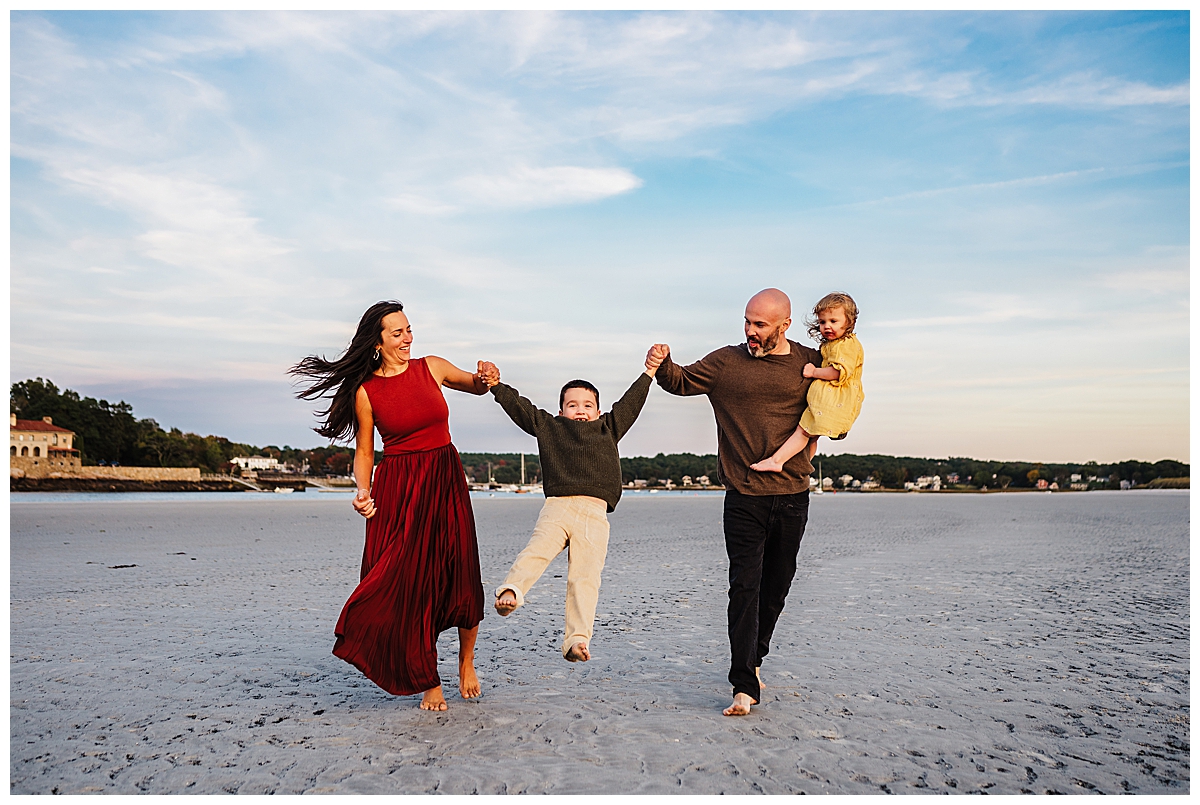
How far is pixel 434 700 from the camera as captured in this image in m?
4.93

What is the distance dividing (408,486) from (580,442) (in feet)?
3.14

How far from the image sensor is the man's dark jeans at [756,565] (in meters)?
4.85

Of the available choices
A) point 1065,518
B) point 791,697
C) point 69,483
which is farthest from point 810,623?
point 69,483

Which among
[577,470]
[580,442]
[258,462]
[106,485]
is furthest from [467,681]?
[258,462]

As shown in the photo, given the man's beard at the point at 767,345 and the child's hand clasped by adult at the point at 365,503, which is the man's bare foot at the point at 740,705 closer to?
the man's beard at the point at 767,345

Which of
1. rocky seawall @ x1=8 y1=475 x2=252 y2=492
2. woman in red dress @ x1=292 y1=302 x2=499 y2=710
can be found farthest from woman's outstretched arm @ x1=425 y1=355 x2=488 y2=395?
rocky seawall @ x1=8 y1=475 x2=252 y2=492

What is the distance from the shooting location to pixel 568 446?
5.07m

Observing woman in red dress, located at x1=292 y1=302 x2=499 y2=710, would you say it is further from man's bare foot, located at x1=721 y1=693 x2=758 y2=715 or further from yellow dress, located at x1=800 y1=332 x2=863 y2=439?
yellow dress, located at x1=800 y1=332 x2=863 y2=439

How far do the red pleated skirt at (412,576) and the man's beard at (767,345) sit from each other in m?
1.72

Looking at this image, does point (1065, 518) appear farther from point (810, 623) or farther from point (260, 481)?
point (260, 481)

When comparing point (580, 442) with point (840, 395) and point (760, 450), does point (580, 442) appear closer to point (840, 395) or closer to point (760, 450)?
point (760, 450)

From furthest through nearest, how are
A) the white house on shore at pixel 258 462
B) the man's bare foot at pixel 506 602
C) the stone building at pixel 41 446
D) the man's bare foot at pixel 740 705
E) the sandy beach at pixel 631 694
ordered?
the white house on shore at pixel 258 462
the stone building at pixel 41 446
the man's bare foot at pixel 740 705
the man's bare foot at pixel 506 602
the sandy beach at pixel 631 694

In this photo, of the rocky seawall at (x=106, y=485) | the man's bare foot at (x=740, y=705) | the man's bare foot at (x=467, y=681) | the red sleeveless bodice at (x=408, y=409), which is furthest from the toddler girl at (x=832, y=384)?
the rocky seawall at (x=106, y=485)
